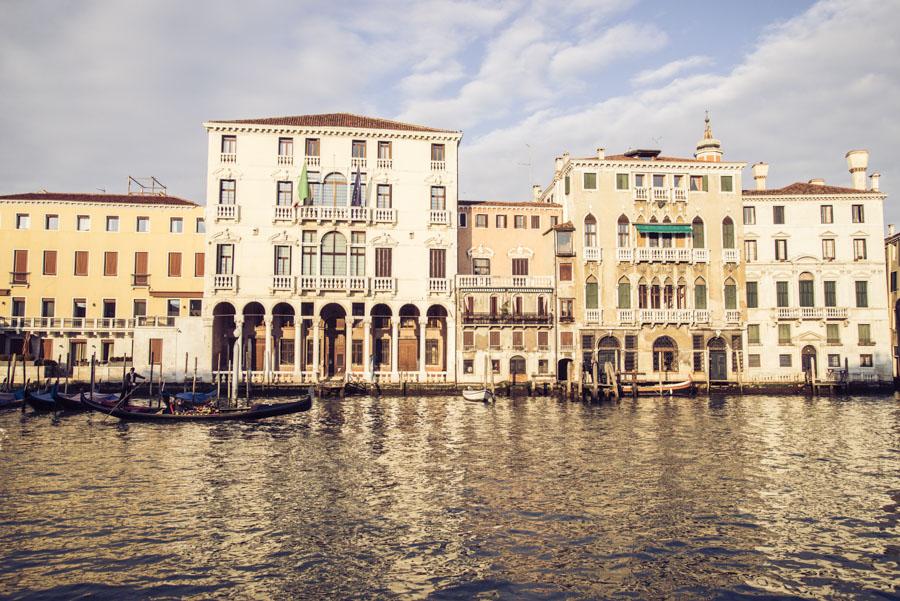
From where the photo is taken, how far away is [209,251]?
4203cm

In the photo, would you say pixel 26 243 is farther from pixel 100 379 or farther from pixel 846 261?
pixel 846 261

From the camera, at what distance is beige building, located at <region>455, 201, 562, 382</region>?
44.0m

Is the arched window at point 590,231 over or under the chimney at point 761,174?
under

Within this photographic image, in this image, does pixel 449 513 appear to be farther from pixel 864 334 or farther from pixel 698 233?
pixel 864 334

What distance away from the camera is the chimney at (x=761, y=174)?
50.4 meters

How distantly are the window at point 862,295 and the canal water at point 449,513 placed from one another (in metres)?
25.0

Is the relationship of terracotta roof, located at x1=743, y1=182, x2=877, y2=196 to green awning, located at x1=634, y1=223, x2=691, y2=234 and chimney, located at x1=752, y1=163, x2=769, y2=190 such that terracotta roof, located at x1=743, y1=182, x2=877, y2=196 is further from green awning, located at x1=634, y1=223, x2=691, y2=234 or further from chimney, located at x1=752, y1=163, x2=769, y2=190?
green awning, located at x1=634, y1=223, x2=691, y2=234

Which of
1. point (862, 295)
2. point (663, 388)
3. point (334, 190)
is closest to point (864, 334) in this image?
point (862, 295)

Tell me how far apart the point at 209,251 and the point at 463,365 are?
57.8 feet

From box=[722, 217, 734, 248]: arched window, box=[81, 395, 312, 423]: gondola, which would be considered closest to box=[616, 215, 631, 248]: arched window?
box=[722, 217, 734, 248]: arched window

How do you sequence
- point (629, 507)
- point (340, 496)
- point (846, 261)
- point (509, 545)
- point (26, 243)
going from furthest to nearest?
point (846, 261), point (26, 243), point (340, 496), point (629, 507), point (509, 545)

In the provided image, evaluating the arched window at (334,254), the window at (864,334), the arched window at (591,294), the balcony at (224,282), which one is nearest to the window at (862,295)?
the window at (864,334)

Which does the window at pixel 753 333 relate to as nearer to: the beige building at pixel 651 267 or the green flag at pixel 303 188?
the beige building at pixel 651 267

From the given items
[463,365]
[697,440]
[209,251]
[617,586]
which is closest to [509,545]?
[617,586]
